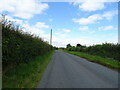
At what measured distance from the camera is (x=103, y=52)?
1026 inches

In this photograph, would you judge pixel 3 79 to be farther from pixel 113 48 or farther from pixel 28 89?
pixel 113 48

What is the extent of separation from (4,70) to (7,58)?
2.52 feet

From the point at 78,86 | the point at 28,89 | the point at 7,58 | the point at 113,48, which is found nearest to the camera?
the point at 28,89

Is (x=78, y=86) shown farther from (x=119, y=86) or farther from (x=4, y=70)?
(x=4, y=70)

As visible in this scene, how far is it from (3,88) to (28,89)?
93 cm

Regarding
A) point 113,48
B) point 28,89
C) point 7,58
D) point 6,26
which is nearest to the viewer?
point 28,89

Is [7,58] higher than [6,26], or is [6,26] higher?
[6,26]

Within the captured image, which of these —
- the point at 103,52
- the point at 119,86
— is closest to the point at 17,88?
the point at 119,86

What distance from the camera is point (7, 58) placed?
666 cm

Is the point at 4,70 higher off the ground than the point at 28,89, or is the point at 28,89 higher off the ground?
the point at 4,70

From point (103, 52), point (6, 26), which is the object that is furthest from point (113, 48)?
point (6, 26)

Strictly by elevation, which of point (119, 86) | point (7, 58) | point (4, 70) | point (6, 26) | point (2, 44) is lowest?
point (119, 86)

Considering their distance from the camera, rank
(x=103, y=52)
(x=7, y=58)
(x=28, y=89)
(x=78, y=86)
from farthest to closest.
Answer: (x=103, y=52)
(x=7, y=58)
(x=78, y=86)
(x=28, y=89)

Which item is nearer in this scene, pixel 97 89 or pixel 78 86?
pixel 97 89
